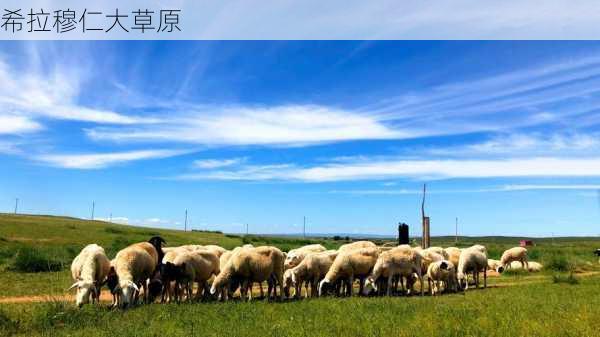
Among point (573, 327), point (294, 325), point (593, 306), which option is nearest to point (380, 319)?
point (294, 325)

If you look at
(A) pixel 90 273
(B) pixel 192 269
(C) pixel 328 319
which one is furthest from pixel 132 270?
(C) pixel 328 319

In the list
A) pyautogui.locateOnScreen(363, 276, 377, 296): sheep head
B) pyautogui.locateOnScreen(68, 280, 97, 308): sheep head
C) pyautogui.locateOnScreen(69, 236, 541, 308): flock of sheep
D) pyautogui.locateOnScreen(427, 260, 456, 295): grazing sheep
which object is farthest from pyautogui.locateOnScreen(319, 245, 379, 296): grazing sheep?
pyautogui.locateOnScreen(68, 280, 97, 308): sheep head

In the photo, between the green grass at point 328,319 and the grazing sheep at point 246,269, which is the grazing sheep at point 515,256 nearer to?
the green grass at point 328,319

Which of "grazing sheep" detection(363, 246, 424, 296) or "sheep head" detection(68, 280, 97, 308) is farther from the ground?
"grazing sheep" detection(363, 246, 424, 296)

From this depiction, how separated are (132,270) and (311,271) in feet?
22.4

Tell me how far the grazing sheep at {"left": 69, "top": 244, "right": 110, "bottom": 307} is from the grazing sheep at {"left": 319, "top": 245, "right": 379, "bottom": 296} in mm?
7664

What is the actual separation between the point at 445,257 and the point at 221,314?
1467cm

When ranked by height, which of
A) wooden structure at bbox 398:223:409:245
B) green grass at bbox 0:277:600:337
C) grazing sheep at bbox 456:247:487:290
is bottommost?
green grass at bbox 0:277:600:337

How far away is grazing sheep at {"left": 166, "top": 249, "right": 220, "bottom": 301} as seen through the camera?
17.2 metres

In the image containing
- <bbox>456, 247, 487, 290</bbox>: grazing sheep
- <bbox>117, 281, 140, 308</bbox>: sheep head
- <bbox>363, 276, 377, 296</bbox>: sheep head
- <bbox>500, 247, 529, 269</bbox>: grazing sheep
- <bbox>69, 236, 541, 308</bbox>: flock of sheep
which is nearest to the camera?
<bbox>117, 281, 140, 308</bbox>: sheep head

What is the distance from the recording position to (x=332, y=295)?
59.2ft

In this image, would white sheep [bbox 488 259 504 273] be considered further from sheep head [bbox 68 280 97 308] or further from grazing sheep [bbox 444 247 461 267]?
sheep head [bbox 68 280 97 308]

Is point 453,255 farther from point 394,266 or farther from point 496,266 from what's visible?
point 496,266

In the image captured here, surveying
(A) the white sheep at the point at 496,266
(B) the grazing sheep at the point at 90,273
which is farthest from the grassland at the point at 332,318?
(A) the white sheep at the point at 496,266
